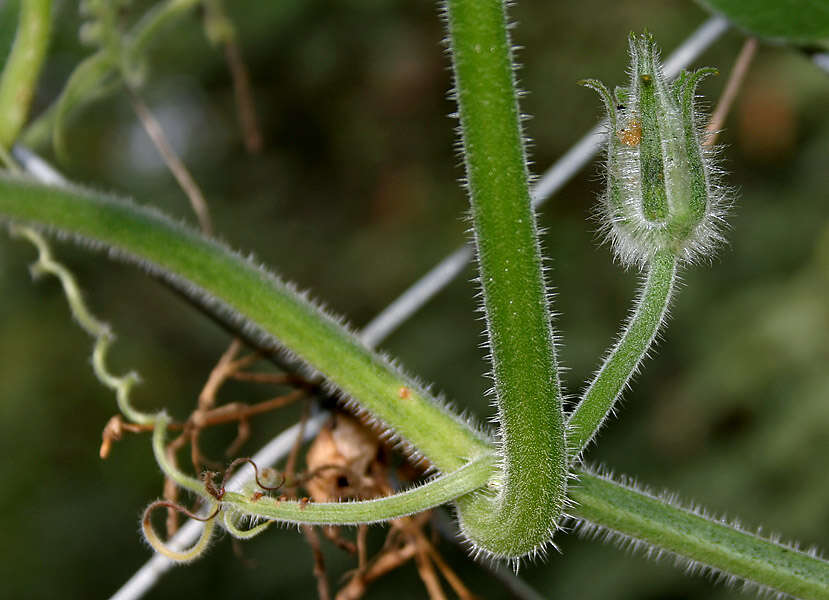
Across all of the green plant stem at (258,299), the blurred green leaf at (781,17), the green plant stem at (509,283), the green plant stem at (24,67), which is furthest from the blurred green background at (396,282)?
the green plant stem at (509,283)

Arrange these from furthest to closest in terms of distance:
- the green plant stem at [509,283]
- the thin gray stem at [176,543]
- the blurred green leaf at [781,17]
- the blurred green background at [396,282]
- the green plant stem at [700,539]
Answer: the blurred green background at [396,282]
the blurred green leaf at [781,17]
the thin gray stem at [176,543]
the green plant stem at [700,539]
the green plant stem at [509,283]

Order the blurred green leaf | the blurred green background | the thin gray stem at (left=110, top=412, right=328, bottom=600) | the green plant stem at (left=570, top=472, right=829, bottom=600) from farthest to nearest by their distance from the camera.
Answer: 1. the blurred green background
2. the blurred green leaf
3. the thin gray stem at (left=110, top=412, right=328, bottom=600)
4. the green plant stem at (left=570, top=472, right=829, bottom=600)

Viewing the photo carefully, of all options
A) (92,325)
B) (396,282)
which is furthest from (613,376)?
(396,282)

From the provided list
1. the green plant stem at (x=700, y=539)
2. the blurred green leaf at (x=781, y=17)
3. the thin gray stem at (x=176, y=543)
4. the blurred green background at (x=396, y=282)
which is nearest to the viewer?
the green plant stem at (x=700, y=539)

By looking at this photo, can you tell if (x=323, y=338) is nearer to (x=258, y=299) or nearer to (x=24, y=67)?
(x=258, y=299)

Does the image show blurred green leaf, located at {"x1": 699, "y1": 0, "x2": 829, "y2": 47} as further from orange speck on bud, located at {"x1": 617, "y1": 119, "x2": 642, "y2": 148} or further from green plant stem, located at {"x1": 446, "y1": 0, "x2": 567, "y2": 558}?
green plant stem, located at {"x1": 446, "y1": 0, "x2": 567, "y2": 558}

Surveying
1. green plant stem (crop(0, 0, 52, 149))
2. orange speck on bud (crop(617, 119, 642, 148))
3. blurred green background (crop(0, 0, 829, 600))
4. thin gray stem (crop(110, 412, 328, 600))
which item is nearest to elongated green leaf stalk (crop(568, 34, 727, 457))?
orange speck on bud (crop(617, 119, 642, 148))

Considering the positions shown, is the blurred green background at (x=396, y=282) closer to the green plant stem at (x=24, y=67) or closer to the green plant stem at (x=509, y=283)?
the green plant stem at (x=24, y=67)
